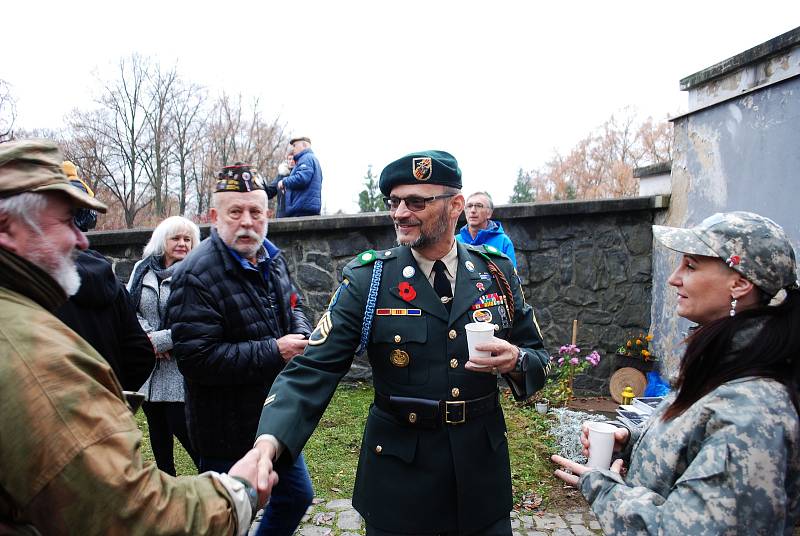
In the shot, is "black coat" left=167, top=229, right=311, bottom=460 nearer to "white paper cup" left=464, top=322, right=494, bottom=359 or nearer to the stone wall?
"white paper cup" left=464, top=322, right=494, bottom=359

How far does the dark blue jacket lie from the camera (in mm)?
7480

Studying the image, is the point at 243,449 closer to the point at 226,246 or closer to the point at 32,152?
the point at 226,246

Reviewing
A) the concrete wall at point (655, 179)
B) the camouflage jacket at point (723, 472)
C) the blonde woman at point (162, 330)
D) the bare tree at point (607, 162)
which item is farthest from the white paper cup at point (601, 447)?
the bare tree at point (607, 162)

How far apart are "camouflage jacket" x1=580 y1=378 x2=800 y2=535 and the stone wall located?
204 inches

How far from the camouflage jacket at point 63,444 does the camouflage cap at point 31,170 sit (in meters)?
0.27

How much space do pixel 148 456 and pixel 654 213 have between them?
6072mm

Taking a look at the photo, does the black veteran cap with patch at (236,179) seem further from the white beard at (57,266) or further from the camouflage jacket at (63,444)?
the camouflage jacket at (63,444)

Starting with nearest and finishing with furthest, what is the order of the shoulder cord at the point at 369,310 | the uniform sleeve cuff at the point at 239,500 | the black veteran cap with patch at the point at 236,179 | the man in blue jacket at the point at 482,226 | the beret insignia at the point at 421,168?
the uniform sleeve cuff at the point at 239,500, the shoulder cord at the point at 369,310, the beret insignia at the point at 421,168, the black veteran cap with patch at the point at 236,179, the man in blue jacket at the point at 482,226

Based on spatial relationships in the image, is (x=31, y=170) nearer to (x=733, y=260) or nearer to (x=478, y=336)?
(x=478, y=336)

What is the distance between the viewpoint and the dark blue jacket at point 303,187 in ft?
24.5

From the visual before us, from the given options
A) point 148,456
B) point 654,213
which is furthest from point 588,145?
point 148,456

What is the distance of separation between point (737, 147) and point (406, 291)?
4222 mm

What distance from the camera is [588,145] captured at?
33844mm

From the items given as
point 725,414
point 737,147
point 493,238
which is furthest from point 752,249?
point 493,238
